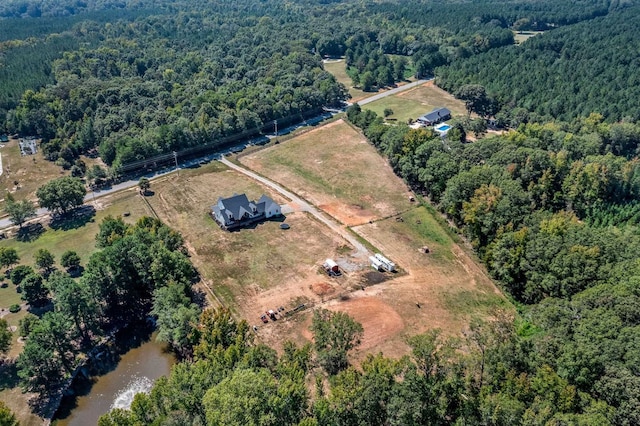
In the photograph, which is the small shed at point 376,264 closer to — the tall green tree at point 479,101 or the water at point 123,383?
the water at point 123,383

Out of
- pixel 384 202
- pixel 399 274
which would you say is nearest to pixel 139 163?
pixel 384 202

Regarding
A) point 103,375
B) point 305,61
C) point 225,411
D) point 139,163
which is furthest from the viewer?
point 305,61

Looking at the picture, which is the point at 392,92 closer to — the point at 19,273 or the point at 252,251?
the point at 252,251

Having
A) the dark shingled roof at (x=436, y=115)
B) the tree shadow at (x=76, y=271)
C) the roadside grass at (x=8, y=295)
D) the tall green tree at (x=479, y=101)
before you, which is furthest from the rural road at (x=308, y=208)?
the tall green tree at (x=479, y=101)

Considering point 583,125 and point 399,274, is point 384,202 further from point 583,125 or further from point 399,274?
point 583,125

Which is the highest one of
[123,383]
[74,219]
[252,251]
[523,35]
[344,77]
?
[123,383]

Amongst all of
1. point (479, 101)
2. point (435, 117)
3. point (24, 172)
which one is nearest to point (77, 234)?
point (24, 172)

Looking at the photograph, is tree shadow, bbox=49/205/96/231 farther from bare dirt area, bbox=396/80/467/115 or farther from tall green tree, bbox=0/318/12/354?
bare dirt area, bbox=396/80/467/115
